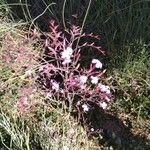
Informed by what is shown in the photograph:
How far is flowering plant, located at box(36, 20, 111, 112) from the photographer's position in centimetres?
323

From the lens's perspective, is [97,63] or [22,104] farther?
[97,63]

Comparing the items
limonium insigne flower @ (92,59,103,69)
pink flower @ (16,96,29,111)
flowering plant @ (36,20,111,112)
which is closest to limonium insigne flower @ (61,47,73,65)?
flowering plant @ (36,20,111,112)

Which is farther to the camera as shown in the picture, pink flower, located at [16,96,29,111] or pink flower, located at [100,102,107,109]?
pink flower, located at [100,102,107,109]

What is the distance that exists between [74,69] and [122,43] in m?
0.52

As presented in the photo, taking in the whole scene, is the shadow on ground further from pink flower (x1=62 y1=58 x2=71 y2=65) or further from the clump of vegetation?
pink flower (x1=62 y1=58 x2=71 y2=65)

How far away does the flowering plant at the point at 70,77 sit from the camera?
3230mm

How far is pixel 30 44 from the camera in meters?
3.43

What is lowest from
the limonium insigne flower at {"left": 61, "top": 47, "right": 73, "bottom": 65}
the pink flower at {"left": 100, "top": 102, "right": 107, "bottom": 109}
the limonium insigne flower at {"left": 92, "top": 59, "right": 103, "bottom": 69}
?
the pink flower at {"left": 100, "top": 102, "right": 107, "bottom": 109}

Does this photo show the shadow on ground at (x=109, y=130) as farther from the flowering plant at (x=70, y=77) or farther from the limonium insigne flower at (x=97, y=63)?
the limonium insigne flower at (x=97, y=63)

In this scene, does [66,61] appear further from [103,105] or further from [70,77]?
[103,105]

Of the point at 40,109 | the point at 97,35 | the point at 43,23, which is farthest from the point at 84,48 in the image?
the point at 40,109

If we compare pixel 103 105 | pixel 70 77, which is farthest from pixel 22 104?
pixel 103 105

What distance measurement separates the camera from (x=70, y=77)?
3.22 m

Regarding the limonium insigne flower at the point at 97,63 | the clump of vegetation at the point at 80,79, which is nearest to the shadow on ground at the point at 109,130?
the clump of vegetation at the point at 80,79
